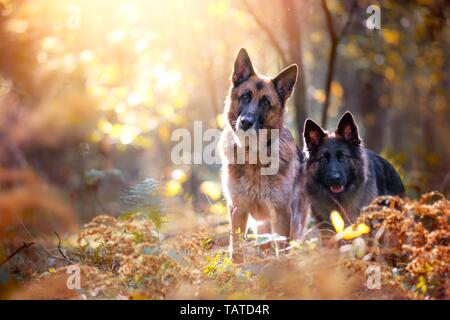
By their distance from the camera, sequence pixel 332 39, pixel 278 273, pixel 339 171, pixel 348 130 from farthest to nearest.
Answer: pixel 332 39 < pixel 348 130 < pixel 339 171 < pixel 278 273

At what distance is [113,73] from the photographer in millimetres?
11875

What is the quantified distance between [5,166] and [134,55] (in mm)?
3753

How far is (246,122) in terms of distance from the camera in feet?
22.3

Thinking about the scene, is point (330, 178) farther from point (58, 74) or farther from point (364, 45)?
point (364, 45)

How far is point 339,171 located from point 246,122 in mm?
1194

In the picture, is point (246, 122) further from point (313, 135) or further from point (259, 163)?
point (313, 135)

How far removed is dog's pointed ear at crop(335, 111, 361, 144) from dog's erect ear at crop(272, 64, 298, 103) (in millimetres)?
830

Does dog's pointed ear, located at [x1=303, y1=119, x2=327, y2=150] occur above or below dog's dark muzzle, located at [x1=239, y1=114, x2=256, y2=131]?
below

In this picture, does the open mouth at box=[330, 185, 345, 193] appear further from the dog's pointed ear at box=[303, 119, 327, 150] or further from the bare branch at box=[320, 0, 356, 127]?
the bare branch at box=[320, 0, 356, 127]

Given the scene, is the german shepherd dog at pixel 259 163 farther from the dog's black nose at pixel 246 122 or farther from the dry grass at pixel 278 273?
the dry grass at pixel 278 273

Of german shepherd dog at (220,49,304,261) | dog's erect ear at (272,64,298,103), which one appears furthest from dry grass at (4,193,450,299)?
dog's erect ear at (272,64,298,103)

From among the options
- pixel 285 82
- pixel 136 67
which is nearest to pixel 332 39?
pixel 285 82

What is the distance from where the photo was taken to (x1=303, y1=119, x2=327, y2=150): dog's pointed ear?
22.3 ft

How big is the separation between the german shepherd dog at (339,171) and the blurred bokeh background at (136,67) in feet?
6.77
